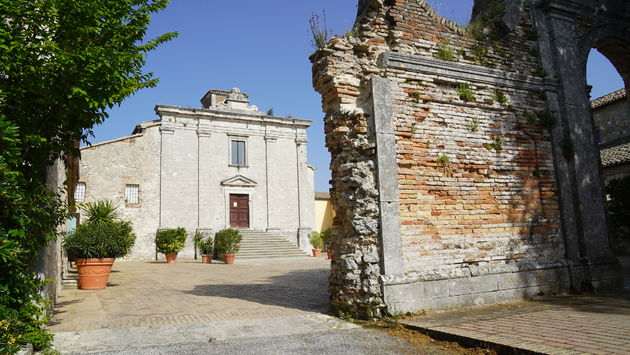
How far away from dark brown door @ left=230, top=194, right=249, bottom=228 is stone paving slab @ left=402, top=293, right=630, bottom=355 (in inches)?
790

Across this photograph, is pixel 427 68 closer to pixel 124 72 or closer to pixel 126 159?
pixel 124 72

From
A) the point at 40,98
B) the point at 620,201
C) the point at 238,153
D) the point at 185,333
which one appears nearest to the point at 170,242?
the point at 238,153

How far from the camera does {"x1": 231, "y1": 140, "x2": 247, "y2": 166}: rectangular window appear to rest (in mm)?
26000

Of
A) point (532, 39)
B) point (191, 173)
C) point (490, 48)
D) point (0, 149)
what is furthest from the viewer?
point (191, 173)

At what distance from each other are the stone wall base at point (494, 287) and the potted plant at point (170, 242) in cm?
1728

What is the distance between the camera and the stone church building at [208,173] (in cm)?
2256

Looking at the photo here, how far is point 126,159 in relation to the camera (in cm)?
2288

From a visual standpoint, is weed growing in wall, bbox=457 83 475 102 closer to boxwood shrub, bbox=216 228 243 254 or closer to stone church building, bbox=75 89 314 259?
boxwood shrub, bbox=216 228 243 254

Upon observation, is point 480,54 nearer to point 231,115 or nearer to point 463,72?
point 463,72

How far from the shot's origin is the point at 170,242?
71.5ft

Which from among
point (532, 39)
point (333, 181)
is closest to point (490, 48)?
point (532, 39)

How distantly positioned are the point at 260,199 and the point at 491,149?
64.4ft

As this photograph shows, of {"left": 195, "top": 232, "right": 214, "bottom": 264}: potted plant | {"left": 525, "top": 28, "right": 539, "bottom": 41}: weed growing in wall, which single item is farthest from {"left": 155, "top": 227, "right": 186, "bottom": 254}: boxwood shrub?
{"left": 525, "top": 28, "right": 539, "bottom": 41}: weed growing in wall

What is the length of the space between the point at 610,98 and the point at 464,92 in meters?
20.4
